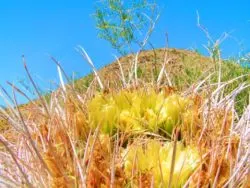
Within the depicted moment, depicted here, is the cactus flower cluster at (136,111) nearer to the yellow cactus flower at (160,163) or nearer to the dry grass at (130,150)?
→ the dry grass at (130,150)

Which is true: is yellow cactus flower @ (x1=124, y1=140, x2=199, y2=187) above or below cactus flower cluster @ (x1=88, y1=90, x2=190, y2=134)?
below

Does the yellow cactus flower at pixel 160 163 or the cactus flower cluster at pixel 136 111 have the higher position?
the cactus flower cluster at pixel 136 111

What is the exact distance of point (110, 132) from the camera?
2.20m

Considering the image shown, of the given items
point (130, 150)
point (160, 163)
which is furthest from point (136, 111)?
point (160, 163)

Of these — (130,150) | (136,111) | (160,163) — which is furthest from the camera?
(136,111)

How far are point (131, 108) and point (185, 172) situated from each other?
550 mm

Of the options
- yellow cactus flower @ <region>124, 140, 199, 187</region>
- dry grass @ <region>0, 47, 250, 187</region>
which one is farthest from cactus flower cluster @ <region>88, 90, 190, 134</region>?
yellow cactus flower @ <region>124, 140, 199, 187</region>

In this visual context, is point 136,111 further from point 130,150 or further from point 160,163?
point 160,163

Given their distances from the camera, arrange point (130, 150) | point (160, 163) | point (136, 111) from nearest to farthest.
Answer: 1. point (160, 163)
2. point (130, 150)
3. point (136, 111)

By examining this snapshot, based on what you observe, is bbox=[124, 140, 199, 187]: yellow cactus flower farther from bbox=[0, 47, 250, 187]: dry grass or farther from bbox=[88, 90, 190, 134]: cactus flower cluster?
bbox=[88, 90, 190, 134]: cactus flower cluster

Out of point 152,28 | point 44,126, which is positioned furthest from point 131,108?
point 152,28

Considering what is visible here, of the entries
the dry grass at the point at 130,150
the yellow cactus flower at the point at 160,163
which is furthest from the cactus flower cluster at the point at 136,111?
the yellow cactus flower at the point at 160,163

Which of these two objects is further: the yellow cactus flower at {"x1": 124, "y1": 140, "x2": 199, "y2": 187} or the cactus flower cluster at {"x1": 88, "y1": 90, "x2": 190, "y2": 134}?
the cactus flower cluster at {"x1": 88, "y1": 90, "x2": 190, "y2": 134}

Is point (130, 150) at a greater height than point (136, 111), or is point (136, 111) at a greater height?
point (136, 111)
